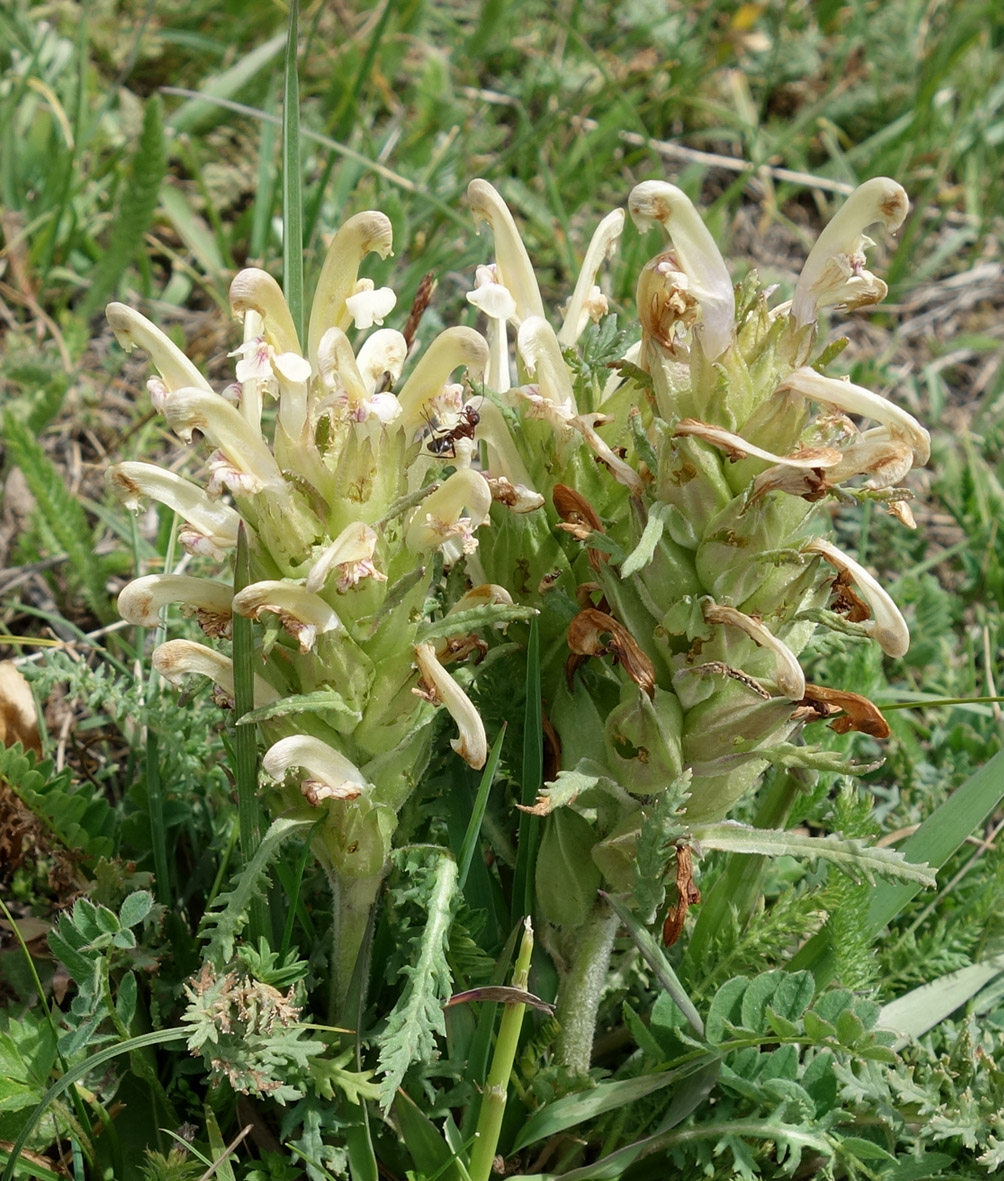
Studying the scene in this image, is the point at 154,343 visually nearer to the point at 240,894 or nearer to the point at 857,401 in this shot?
the point at 240,894

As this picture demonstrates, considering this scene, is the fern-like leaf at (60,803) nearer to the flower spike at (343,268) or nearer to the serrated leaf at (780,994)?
the flower spike at (343,268)

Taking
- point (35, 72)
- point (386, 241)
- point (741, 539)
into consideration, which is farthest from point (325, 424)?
point (35, 72)

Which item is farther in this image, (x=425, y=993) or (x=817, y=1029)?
(x=817, y=1029)

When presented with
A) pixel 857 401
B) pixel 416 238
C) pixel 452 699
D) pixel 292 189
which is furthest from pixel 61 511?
pixel 857 401

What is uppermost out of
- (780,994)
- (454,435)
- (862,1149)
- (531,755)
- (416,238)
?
(454,435)

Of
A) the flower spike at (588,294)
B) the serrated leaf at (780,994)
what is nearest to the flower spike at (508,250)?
the flower spike at (588,294)

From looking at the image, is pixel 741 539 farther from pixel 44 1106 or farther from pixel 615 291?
pixel 615 291

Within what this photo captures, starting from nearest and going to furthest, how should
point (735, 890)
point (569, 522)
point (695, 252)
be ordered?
1. point (695, 252)
2. point (569, 522)
3. point (735, 890)
